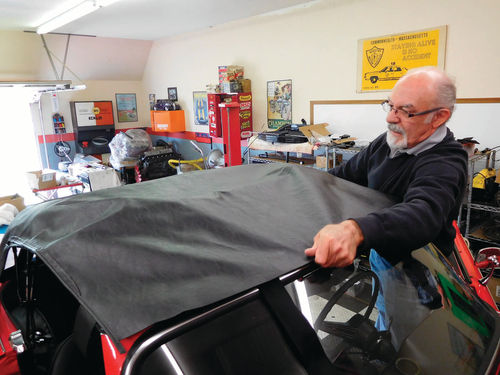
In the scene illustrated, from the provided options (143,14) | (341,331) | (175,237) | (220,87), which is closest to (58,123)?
(143,14)

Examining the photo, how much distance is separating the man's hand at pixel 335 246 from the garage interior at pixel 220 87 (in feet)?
0.78

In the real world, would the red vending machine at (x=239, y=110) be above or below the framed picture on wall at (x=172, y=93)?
below

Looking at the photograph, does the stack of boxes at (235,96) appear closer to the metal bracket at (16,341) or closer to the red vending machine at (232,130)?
the red vending machine at (232,130)

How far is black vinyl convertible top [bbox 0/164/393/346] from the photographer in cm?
77

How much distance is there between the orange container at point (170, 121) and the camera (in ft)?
23.7

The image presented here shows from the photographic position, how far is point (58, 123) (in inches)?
295

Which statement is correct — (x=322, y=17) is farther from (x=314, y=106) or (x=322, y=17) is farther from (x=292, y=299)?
(x=292, y=299)

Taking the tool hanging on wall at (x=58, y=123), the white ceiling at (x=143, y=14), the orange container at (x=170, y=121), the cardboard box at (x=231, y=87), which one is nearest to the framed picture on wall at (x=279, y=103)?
A: the cardboard box at (x=231, y=87)

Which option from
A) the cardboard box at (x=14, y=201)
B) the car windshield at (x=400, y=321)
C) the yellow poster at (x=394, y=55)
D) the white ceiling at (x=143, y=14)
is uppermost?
the white ceiling at (x=143, y=14)

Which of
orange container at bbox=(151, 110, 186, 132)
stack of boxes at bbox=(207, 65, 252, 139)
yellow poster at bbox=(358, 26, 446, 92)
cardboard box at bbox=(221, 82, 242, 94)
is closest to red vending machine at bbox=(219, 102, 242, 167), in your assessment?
stack of boxes at bbox=(207, 65, 252, 139)

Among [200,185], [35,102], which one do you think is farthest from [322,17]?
[35,102]

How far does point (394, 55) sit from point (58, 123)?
650cm

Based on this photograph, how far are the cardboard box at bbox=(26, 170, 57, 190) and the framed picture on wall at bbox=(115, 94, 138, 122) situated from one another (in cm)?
330

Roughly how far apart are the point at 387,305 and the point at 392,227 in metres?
0.24
